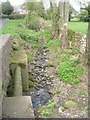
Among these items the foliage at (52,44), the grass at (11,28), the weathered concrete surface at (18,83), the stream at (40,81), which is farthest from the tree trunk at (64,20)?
the weathered concrete surface at (18,83)

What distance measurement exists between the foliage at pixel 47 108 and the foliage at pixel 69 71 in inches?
44.5

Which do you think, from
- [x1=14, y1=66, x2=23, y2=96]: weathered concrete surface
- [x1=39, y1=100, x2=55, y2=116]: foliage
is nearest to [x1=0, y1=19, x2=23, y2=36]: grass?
[x1=14, y1=66, x2=23, y2=96]: weathered concrete surface

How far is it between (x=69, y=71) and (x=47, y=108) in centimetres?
198

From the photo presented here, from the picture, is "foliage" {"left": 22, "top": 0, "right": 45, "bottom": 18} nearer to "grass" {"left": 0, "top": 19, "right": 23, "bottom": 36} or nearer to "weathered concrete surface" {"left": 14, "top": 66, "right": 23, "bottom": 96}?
"grass" {"left": 0, "top": 19, "right": 23, "bottom": 36}

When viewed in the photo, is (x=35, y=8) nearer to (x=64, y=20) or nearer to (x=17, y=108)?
(x=64, y=20)

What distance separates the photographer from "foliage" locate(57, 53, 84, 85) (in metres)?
6.91

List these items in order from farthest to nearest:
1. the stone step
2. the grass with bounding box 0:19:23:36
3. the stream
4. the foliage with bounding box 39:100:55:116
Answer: the grass with bounding box 0:19:23:36
the stream
the foliage with bounding box 39:100:55:116
the stone step

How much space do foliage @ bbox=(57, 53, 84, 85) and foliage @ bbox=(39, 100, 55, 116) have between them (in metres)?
1.13

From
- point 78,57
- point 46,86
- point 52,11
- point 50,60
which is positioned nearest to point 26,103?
point 46,86

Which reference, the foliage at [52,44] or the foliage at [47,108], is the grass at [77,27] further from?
the foliage at [47,108]

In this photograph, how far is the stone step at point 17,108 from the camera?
161 inches

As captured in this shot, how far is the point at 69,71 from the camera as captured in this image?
7301 millimetres

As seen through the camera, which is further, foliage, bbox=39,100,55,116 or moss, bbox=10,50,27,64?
moss, bbox=10,50,27,64

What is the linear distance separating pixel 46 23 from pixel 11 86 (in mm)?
8855
